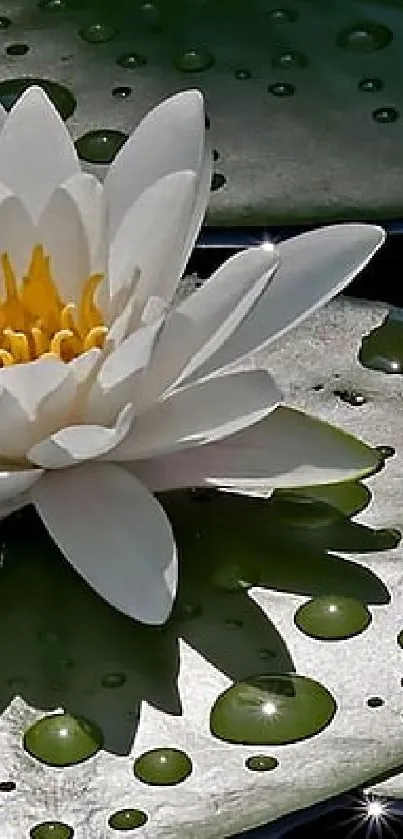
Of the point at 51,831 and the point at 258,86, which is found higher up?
the point at 258,86

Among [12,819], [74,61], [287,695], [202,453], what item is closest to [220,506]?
[202,453]

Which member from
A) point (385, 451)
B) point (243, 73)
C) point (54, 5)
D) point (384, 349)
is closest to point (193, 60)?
point (243, 73)

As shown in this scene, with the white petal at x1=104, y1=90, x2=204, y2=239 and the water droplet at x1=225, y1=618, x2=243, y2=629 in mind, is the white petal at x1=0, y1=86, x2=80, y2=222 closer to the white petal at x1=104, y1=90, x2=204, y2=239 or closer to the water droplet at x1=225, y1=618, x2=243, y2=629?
the white petal at x1=104, y1=90, x2=204, y2=239

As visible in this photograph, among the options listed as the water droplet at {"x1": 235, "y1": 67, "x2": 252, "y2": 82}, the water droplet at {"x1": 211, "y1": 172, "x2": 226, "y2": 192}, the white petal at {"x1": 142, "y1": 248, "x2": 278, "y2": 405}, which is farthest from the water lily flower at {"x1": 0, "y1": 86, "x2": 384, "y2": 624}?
the water droplet at {"x1": 235, "y1": 67, "x2": 252, "y2": 82}

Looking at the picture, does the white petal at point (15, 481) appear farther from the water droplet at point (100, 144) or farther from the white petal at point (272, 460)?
the water droplet at point (100, 144)

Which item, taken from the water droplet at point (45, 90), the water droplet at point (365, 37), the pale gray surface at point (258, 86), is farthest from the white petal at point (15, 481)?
the water droplet at point (365, 37)

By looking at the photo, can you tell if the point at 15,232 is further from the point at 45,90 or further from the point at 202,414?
the point at 45,90
